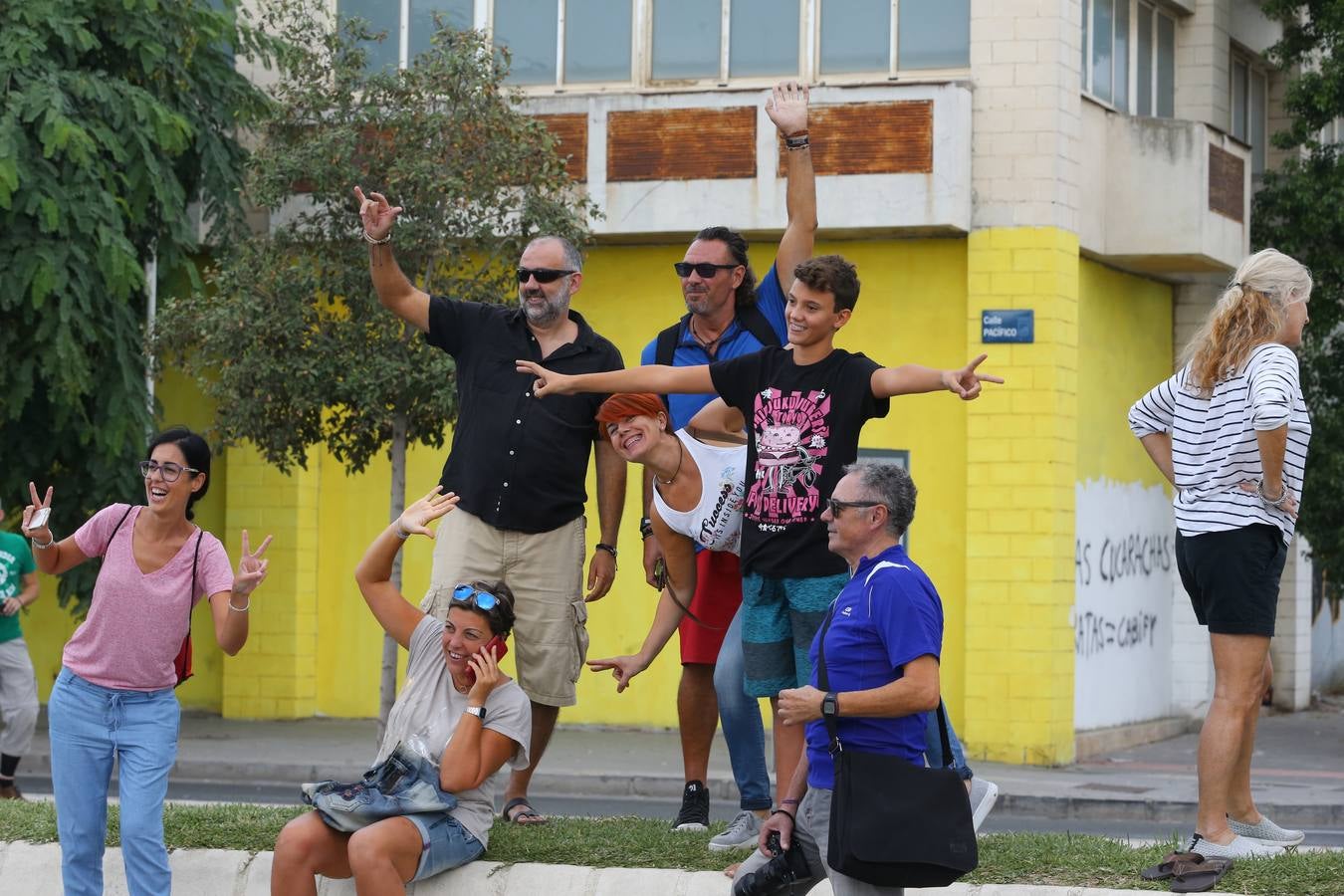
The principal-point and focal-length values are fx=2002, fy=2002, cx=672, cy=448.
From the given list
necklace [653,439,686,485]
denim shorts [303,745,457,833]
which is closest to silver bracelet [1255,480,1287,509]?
necklace [653,439,686,485]

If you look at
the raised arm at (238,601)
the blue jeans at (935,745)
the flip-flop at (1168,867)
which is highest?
the raised arm at (238,601)

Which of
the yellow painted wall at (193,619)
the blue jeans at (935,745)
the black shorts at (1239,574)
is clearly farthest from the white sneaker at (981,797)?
the yellow painted wall at (193,619)

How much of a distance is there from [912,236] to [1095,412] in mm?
2352

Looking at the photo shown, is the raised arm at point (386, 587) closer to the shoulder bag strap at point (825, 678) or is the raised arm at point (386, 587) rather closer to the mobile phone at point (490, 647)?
the mobile phone at point (490, 647)

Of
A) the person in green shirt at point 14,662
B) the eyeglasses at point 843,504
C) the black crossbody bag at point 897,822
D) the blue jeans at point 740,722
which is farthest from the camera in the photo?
the person in green shirt at point 14,662

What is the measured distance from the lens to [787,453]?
6801mm

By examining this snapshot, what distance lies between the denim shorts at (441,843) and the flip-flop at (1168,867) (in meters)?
2.39

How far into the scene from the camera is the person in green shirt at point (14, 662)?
39.6ft

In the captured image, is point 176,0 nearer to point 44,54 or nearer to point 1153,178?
point 44,54

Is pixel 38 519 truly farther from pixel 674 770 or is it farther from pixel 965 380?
pixel 674 770

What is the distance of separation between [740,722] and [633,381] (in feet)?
4.68

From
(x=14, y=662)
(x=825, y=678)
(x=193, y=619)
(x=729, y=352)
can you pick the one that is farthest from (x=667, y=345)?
(x=193, y=619)

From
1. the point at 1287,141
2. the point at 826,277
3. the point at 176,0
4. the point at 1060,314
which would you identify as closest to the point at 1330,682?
the point at 1287,141

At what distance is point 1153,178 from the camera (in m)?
17.4
